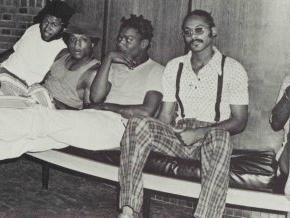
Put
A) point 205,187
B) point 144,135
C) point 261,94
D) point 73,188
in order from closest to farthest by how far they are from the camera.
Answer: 1. point 205,187
2. point 144,135
3. point 261,94
4. point 73,188

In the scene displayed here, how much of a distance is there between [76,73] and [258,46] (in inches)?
64.0

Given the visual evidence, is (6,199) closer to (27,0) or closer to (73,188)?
(73,188)

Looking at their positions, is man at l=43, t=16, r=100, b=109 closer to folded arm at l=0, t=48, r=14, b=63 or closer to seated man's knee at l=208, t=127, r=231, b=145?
folded arm at l=0, t=48, r=14, b=63

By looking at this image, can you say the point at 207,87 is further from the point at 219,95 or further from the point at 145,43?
the point at 145,43

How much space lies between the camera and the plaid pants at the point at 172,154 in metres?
2.69

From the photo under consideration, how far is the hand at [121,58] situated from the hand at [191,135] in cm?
90

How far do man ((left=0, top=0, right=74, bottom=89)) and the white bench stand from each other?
46.0 inches

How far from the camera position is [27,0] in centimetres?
511

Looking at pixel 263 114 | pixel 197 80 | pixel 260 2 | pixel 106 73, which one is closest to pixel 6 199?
pixel 106 73

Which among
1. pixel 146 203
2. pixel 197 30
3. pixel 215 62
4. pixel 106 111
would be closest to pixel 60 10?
pixel 106 111

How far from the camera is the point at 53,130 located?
10.6ft

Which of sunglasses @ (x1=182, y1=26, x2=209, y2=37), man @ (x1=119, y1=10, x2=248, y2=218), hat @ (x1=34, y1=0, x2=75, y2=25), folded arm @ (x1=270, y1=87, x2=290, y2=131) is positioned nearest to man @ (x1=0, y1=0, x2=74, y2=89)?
hat @ (x1=34, y1=0, x2=75, y2=25)

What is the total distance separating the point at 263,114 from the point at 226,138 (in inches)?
40.4

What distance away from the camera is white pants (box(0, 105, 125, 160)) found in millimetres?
3102
